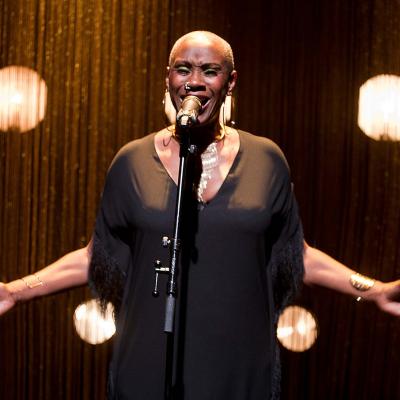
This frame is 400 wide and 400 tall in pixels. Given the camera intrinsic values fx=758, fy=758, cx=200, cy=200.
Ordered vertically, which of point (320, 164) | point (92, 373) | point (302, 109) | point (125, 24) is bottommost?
point (92, 373)

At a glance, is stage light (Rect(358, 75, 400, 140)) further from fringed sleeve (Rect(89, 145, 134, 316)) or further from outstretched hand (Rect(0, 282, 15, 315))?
outstretched hand (Rect(0, 282, 15, 315))

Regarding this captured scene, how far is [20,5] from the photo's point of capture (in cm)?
282

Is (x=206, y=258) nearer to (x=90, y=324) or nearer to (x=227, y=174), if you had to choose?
(x=227, y=174)

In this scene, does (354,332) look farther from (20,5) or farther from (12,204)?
(20,5)

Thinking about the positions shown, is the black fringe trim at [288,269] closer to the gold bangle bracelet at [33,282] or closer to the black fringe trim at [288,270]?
the black fringe trim at [288,270]

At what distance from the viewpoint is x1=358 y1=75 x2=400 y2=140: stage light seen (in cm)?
272

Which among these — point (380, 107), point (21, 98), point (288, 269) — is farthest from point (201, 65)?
point (21, 98)

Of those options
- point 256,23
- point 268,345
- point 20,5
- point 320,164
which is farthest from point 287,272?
point 20,5

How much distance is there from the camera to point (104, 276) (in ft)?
6.98

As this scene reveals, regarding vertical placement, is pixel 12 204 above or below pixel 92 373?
above

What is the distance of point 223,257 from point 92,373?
1158 mm

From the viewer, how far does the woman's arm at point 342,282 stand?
2051mm

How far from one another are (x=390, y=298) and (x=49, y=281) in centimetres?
94

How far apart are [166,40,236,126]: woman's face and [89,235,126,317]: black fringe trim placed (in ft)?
1.52
